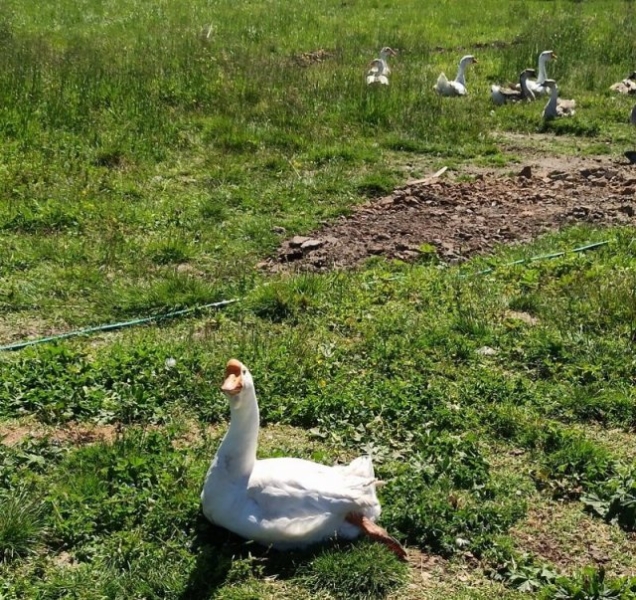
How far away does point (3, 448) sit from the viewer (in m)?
5.76

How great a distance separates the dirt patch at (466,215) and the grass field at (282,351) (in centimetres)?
37

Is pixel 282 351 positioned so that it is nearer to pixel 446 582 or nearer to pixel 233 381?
pixel 233 381

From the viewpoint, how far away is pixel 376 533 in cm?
499

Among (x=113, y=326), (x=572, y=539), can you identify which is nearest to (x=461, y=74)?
(x=113, y=326)

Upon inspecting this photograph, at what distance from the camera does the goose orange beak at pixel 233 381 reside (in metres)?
4.70

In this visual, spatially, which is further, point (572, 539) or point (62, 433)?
point (62, 433)

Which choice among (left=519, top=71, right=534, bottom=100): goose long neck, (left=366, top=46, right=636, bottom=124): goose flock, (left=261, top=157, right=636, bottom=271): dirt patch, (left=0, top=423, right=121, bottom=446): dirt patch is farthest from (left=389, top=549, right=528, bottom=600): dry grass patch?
(left=519, top=71, right=534, bottom=100): goose long neck

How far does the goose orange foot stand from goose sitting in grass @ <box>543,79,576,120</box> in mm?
10864

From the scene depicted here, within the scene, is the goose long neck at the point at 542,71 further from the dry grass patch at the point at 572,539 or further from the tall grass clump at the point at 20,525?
the tall grass clump at the point at 20,525

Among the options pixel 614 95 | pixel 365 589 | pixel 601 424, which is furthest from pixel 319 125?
pixel 365 589

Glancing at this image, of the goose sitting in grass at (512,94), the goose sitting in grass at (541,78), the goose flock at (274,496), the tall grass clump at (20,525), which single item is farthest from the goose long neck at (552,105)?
the tall grass clump at (20,525)

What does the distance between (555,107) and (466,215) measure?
530 cm

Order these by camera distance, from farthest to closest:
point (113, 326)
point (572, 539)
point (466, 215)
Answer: point (466, 215), point (113, 326), point (572, 539)

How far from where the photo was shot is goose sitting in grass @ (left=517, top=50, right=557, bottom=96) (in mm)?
15781
